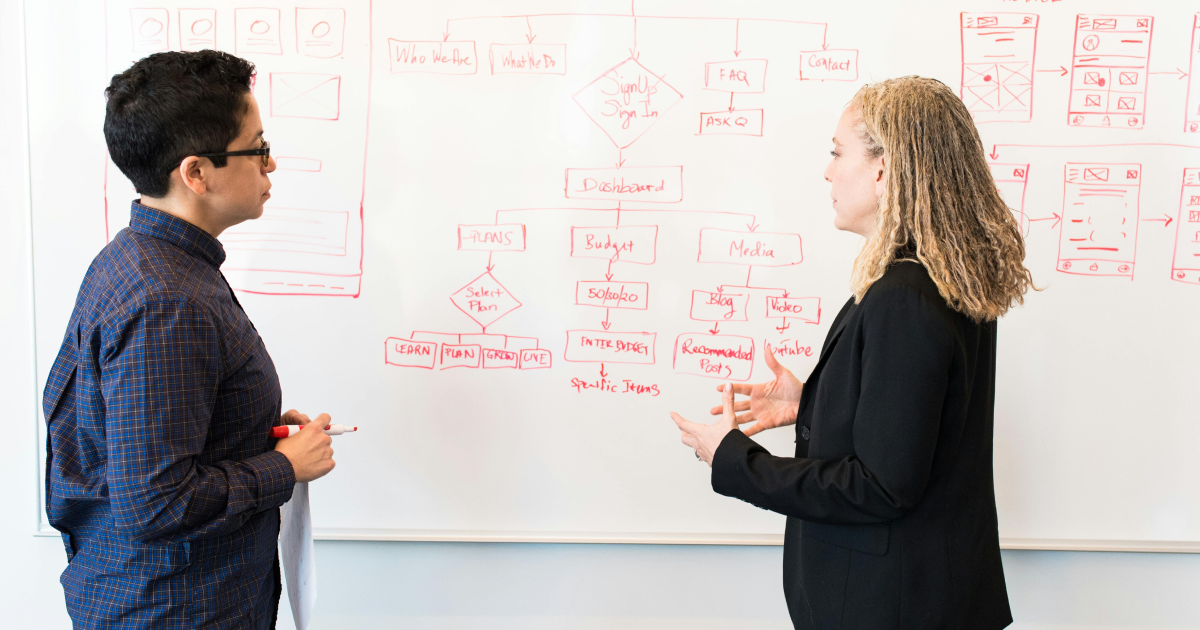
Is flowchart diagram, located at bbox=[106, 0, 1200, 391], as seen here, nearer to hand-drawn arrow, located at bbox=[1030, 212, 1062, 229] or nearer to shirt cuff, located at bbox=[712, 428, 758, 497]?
hand-drawn arrow, located at bbox=[1030, 212, 1062, 229]

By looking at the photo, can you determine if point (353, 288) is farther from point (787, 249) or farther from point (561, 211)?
point (787, 249)

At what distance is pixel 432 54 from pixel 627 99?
0.52 metres

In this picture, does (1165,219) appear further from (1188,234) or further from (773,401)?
(773,401)

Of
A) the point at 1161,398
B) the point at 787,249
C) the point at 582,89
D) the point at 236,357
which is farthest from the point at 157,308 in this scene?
the point at 1161,398

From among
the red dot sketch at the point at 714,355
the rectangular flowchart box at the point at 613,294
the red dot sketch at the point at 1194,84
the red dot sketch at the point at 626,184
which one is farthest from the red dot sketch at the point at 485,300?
the red dot sketch at the point at 1194,84

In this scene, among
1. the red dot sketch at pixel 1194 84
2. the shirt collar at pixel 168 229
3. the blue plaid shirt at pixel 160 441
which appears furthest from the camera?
the red dot sketch at pixel 1194 84

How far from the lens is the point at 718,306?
195 cm

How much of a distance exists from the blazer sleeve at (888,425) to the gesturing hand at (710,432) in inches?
5.2

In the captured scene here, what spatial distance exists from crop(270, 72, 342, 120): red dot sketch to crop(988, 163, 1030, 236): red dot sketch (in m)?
1.73

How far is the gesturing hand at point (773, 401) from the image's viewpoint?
1605 mm

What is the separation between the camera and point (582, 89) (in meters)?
1.91

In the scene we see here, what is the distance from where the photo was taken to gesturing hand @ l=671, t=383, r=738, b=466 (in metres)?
1.30

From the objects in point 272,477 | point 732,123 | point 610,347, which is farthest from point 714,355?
point 272,477

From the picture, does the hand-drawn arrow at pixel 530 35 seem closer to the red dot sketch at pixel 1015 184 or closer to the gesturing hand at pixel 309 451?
the gesturing hand at pixel 309 451
